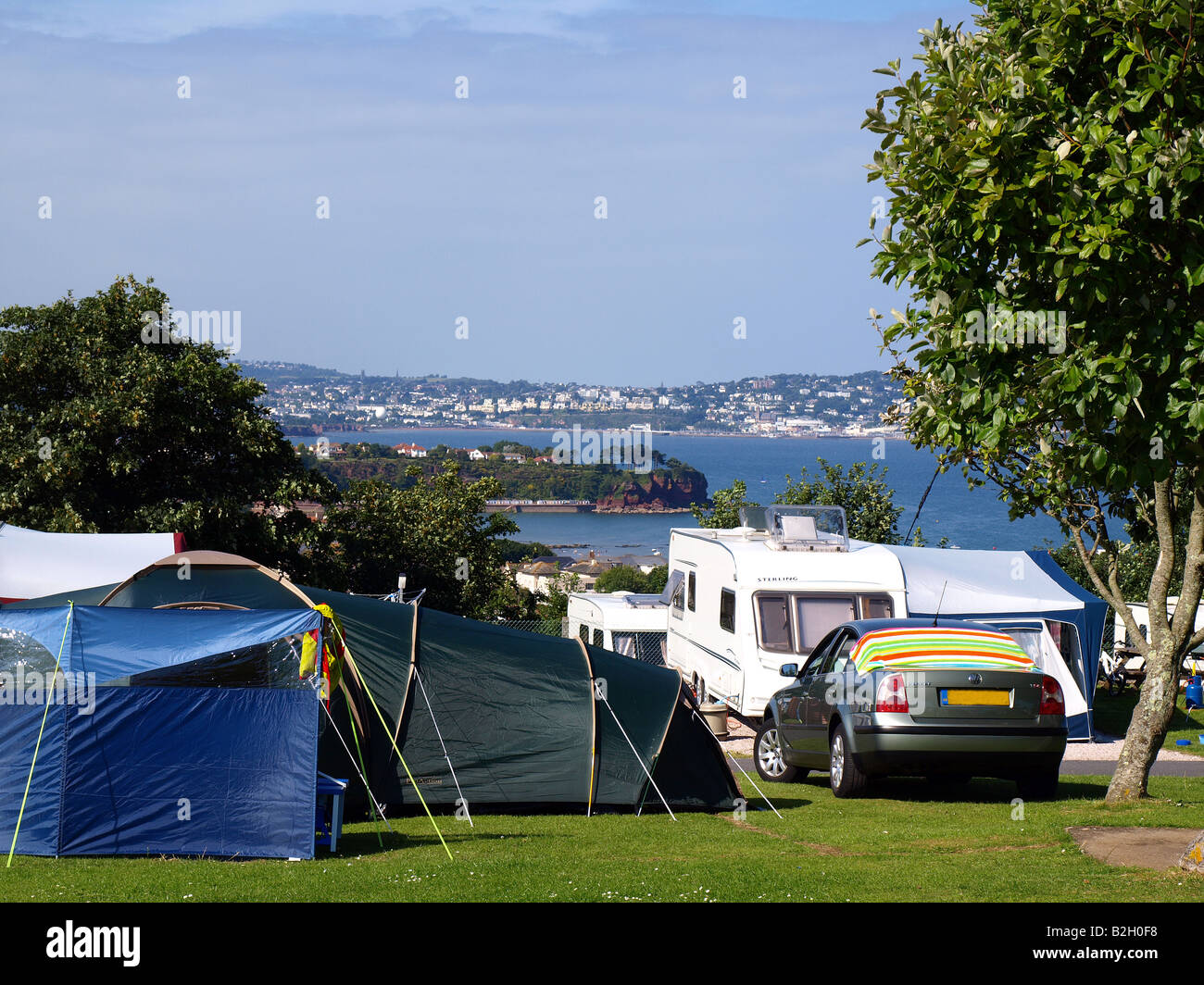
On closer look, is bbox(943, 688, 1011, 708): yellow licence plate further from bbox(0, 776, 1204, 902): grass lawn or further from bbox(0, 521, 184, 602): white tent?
bbox(0, 521, 184, 602): white tent

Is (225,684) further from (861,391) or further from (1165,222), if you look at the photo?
(861,391)

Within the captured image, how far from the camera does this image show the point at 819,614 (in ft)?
56.2

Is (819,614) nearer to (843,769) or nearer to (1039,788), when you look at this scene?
(1039,788)

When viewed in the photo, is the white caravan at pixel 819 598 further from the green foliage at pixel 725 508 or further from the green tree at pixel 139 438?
the green foliage at pixel 725 508

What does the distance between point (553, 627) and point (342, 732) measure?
14.6m

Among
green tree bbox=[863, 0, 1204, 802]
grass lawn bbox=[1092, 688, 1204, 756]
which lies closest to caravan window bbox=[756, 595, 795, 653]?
grass lawn bbox=[1092, 688, 1204, 756]

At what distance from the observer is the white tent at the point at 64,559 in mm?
16719

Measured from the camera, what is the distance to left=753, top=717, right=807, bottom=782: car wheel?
43.8 ft

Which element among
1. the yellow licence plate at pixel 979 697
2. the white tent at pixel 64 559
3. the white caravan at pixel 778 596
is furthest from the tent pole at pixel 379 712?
the white tent at pixel 64 559

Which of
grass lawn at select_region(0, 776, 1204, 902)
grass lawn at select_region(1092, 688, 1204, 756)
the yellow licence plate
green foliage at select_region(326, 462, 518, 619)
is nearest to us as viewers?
grass lawn at select_region(0, 776, 1204, 902)

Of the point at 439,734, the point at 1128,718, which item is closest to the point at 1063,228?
the point at 439,734

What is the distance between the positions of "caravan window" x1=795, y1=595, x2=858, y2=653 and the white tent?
9.14 meters

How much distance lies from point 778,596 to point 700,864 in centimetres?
910

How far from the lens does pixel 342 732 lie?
36.4ft
